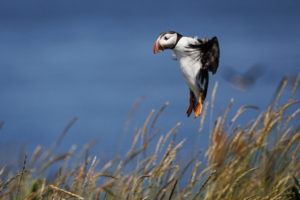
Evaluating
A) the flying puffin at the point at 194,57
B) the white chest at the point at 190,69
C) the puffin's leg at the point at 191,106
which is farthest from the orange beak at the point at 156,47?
the puffin's leg at the point at 191,106

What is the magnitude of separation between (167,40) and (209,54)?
11.3 inches

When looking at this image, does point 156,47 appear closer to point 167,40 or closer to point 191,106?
point 167,40

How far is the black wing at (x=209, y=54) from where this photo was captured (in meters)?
2.38

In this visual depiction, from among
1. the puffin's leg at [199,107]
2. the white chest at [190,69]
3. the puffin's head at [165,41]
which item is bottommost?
the puffin's leg at [199,107]

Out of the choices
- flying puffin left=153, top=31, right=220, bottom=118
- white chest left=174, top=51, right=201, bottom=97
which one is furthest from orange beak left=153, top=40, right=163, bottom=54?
white chest left=174, top=51, right=201, bottom=97

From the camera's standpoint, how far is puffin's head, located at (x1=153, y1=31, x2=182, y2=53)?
90.9 inches

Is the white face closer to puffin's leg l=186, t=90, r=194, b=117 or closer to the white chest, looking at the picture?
the white chest

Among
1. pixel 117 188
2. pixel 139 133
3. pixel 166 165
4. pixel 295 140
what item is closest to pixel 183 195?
pixel 166 165

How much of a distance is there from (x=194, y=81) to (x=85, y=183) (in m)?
0.88

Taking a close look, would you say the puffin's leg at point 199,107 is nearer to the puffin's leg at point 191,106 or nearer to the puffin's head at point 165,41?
the puffin's leg at point 191,106

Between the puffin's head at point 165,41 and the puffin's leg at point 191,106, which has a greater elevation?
the puffin's head at point 165,41

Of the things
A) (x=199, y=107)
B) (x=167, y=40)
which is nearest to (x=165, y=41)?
(x=167, y=40)

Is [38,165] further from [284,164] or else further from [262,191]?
[284,164]

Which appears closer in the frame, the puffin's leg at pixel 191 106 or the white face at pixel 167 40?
the white face at pixel 167 40
